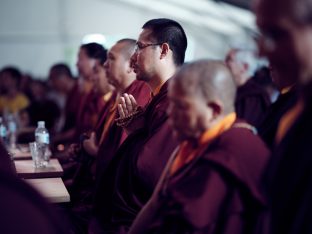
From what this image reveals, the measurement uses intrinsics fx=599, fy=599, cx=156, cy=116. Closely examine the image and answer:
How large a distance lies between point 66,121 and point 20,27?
629 centimetres

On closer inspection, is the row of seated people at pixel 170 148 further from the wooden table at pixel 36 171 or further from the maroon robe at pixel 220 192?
the wooden table at pixel 36 171

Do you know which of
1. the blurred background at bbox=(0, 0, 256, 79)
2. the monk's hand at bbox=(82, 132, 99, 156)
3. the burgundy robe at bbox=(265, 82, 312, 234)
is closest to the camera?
the burgundy robe at bbox=(265, 82, 312, 234)

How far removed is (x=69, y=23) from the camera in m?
11.6

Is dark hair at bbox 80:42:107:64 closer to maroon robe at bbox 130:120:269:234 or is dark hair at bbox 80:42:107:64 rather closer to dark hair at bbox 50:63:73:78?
dark hair at bbox 50:63:73:78

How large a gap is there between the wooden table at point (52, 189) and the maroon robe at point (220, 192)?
90cm

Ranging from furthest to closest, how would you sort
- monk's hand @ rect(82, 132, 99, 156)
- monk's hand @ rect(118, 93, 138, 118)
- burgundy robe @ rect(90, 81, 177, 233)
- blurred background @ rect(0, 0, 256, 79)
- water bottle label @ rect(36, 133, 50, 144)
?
1. blurred background @ rect(0, 0, 256, 79)
2. monk's hand @ rect(82, 132, 99, 156)
3. water bottle label @ rect(36, 133, 50, 144)
4. monk's hand @ rect(118, 93, 138, 118)
5. burgundy robe @ rect(90, 81, 177, 233)

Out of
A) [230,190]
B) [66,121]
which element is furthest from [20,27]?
[230,190]

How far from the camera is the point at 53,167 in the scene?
3336 millimetres

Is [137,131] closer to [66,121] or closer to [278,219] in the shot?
[278,219]

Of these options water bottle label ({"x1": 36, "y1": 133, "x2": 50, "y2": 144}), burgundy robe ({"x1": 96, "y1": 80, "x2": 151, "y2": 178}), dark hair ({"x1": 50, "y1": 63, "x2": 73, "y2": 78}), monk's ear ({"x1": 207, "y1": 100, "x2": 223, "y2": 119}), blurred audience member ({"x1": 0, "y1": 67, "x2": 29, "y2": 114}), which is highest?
monk's ear ({"x1": 207, "y1": 100, "x2": 223, "y2": 119})

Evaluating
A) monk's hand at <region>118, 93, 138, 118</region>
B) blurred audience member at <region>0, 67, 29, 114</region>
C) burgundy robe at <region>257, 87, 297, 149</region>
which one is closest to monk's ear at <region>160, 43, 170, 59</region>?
monk's hand at <region>118, 93, 138, 118</region>

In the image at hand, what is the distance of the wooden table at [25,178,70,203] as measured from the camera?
2592 mm

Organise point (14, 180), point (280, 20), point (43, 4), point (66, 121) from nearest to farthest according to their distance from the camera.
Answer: point (14, 180) < point (280, 20) < point (66, 121) < point (43, 4)

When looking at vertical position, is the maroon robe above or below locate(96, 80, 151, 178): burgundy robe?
above
